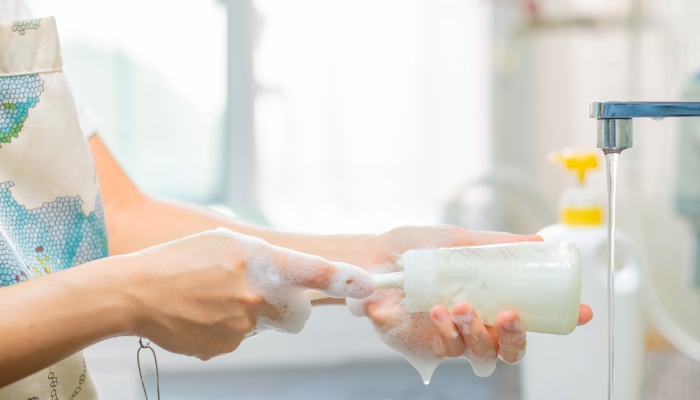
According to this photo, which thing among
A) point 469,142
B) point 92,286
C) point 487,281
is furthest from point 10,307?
point 469,142

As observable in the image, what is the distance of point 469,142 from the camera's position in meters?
1.49

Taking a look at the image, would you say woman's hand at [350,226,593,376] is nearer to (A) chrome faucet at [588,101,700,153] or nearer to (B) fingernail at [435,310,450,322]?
(B) fingernail at [435,310,450,322]

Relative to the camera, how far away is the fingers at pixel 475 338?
543mm

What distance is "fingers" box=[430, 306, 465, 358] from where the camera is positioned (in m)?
0.55

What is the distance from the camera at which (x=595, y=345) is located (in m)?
0.83

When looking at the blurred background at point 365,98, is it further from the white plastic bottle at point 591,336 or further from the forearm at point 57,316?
the forearm at point 57,316

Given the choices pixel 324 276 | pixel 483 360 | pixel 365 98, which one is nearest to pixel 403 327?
pixel 483 360

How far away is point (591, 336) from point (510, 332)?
35cm

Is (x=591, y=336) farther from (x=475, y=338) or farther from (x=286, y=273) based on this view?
(x=286, y=273)

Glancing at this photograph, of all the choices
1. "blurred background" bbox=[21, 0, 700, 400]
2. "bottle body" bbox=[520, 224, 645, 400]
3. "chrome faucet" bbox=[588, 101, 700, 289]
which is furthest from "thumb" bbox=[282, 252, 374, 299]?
"blurred background" bbox=[21, 0, 700, 400]

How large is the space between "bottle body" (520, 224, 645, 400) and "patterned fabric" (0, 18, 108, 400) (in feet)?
1.84

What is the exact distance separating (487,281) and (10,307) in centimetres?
36

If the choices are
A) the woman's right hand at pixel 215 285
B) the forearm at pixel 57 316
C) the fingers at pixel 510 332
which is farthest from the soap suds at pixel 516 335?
the forearm at pixel 57 316

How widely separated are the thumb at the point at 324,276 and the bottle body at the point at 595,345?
415 millimetres
